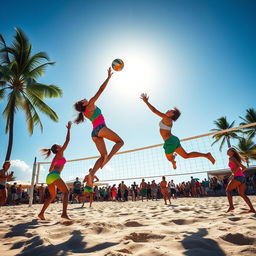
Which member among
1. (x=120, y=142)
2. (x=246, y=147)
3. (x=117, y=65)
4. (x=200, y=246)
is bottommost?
(x=200, y=246)

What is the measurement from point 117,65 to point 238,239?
11.5 feet

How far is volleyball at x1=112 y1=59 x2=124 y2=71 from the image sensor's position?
4.05m

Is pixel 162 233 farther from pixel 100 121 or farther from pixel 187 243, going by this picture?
pixel 100 121

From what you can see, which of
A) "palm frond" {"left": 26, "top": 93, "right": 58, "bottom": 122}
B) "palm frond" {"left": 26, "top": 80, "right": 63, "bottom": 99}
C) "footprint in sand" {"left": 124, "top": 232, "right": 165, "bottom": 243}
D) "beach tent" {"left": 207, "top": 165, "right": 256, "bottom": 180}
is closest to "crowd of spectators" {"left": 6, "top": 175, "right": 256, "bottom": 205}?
"beach tent" {"left": 207, "top": 165, "right": 256, "bottom": 180}

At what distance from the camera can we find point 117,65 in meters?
4.07

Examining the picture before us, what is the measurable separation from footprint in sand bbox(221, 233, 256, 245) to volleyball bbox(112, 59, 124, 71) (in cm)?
339

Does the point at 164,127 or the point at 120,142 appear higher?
the point at 164,127

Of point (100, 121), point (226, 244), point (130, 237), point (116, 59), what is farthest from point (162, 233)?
point (116, 59)

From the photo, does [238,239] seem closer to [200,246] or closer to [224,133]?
[200,246]

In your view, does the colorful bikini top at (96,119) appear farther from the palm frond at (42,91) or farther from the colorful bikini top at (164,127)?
the palm frond at (42,91)

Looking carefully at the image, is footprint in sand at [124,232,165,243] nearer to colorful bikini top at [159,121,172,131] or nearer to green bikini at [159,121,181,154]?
green bikini at [159,121,181,154]

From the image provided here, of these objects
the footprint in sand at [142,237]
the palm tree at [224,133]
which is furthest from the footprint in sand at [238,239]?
the palm tree at [224,133]

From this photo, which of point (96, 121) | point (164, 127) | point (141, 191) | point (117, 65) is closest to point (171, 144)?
point (164, 127)

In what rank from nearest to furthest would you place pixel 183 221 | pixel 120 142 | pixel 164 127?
pixel 183 221 < pixel 120 142 < pixel 164 127
